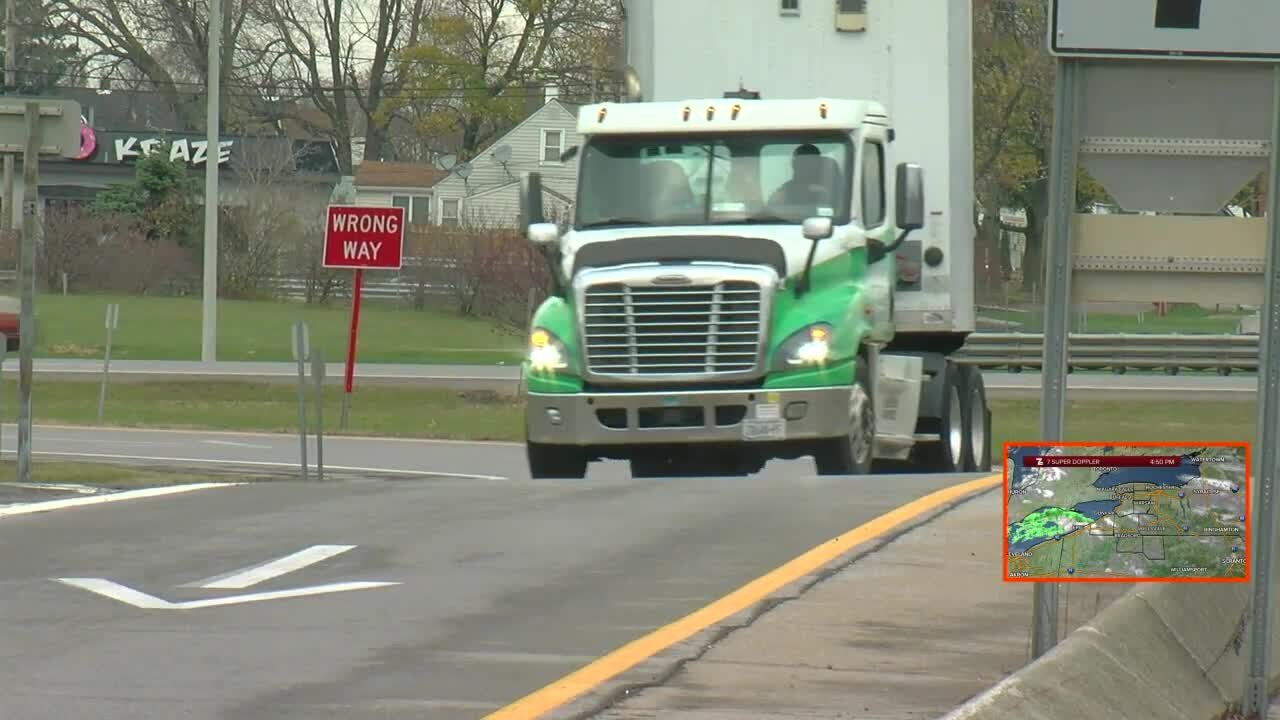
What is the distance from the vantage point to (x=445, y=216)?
270ft

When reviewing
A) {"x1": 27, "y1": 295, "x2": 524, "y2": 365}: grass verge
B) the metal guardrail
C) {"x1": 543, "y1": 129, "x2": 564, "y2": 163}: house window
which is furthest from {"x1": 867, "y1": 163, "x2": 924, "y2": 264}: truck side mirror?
{"x1": 543, "y1": 129, "x2": 564, "y2": 163}: house window

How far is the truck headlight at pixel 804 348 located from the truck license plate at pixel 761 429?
1.30 ft

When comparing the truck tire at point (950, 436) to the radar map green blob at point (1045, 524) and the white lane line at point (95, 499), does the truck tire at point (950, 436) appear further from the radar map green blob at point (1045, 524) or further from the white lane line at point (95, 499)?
the radar map green blob at point (1045, 524)

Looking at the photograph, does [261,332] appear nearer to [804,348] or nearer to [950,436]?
[950,436]

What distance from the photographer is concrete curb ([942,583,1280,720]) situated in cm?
589

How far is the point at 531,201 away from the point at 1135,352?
23.1 m

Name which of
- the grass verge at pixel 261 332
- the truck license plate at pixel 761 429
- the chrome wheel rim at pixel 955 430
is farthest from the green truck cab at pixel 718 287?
the grass verge at pixel 261 332

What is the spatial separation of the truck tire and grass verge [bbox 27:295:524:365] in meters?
23.8

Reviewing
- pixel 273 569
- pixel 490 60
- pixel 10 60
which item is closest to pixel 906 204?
pixel 273 569

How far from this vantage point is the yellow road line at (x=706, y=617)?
6.78 metres

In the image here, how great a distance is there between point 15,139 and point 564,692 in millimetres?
10743

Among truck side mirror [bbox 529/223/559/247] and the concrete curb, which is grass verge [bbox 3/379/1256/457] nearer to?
truck side mirror [bbox 529/223/559/247]

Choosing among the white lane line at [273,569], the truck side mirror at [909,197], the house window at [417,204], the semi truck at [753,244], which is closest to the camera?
the white lane line at [273,569]

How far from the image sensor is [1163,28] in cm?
648
